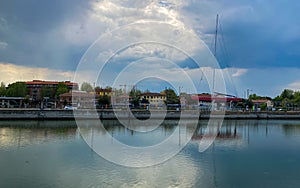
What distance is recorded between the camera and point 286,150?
13.4 m

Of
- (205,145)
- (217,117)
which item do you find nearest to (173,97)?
(217,117)

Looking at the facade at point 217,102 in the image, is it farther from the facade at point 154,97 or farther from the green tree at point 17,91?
the green tree at point 17,91

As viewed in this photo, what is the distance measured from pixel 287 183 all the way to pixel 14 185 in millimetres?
6939

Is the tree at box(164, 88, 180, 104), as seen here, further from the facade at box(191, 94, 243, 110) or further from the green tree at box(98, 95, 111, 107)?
the green tree at box(98, 95, 111, 107)

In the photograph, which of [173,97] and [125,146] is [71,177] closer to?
[125,146]

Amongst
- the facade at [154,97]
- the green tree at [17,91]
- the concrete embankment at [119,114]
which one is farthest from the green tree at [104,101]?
the green tree at [17,91]

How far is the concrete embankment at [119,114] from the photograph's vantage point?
81.8 feet

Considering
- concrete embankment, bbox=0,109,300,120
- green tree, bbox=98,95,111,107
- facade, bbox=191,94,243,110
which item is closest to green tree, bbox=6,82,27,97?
green tree, bbox=98,95,111,107

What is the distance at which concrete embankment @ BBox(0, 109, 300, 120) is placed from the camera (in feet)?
81.8

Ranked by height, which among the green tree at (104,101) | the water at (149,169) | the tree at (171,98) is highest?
the tree at (171,98)

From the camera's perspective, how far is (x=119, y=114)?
28953 millimetres

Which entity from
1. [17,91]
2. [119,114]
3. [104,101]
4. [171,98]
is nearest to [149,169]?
[119,114]

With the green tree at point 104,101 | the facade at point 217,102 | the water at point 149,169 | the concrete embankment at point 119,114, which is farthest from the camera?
the facade at point 217,102

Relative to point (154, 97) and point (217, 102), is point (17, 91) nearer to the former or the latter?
point (154, 97)
